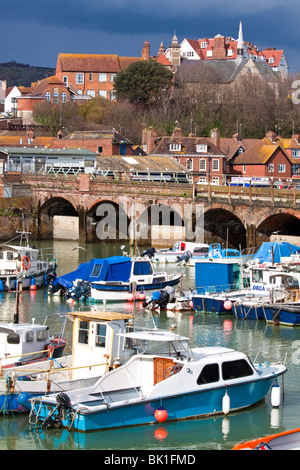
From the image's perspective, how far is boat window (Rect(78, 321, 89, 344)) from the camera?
28203 millimetres

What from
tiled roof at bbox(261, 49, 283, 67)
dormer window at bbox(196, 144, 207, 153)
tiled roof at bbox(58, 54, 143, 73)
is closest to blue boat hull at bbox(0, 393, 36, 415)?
dormer window at bbox(196, 144, 207, 153)

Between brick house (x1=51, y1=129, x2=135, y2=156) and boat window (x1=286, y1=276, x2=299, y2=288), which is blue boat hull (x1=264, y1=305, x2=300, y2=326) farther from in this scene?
brick house (x1=51, y1=129, x2=135, y2=156)

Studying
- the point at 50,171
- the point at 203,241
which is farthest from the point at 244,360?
the point at 50,171

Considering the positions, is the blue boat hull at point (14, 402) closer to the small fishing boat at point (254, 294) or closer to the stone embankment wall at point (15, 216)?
the small fishing boat at point (254, 294)

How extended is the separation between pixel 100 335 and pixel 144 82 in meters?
100

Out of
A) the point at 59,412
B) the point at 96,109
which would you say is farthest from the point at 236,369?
the point at 96,109

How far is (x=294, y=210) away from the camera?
6875 cm

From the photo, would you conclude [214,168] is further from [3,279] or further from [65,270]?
[3,279]

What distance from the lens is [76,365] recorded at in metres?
28.1

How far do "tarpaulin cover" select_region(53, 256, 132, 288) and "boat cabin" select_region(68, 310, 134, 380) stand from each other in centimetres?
2063

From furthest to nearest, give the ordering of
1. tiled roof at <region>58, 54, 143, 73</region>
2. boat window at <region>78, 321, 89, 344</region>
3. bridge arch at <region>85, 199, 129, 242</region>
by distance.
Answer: tiled roof at <region>58, 54, 143, 73</region> → bridge arch at <region>85, 199, 129, 242</region> → boat window at <region>78, 321, 89, 344</region>
